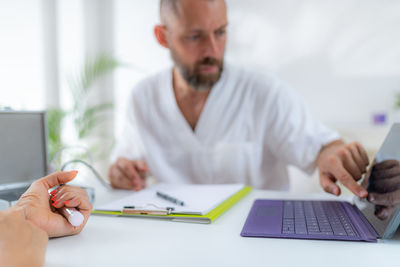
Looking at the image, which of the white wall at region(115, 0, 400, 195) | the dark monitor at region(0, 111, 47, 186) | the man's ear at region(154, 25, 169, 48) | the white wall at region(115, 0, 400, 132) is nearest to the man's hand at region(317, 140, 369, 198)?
the dark monitor at region(0, 111, 47, 186)

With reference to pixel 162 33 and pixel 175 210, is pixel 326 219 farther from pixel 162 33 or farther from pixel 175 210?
pixel 162 33

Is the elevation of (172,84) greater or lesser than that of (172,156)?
greater

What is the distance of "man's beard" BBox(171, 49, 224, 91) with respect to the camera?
1394mm

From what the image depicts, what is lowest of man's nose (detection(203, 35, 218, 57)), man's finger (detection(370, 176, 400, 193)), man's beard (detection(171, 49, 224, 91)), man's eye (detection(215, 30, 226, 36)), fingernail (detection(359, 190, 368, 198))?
fingernail (detection(359, 190, 368, 198))

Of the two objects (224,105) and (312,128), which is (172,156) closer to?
(224,105)

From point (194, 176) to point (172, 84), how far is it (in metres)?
0.40

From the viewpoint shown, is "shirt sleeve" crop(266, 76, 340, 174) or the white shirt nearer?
"shirt sleeve" crop(266, 76, 340, 174)

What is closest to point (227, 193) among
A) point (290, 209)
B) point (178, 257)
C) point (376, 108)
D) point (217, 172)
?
point (290, 209)

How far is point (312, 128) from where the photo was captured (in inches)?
51.6

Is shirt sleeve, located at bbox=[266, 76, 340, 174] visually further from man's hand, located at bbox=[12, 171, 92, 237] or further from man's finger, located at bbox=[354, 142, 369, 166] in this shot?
man's hand, located at bbox=[12, 171, 92, 237]

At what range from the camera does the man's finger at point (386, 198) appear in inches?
24.2

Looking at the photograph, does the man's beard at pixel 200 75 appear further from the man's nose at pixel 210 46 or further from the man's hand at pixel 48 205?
the man's hand at pixel 48 205

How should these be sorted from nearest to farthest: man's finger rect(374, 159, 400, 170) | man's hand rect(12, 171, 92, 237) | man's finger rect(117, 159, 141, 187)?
man's hand rect(12, 171, 92, 237)
man's finger rect(374, 159, 400, 170)
man's finger rect(117, 159, 141, 187)

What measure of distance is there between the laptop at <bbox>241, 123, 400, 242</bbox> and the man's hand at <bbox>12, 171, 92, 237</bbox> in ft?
0.96
